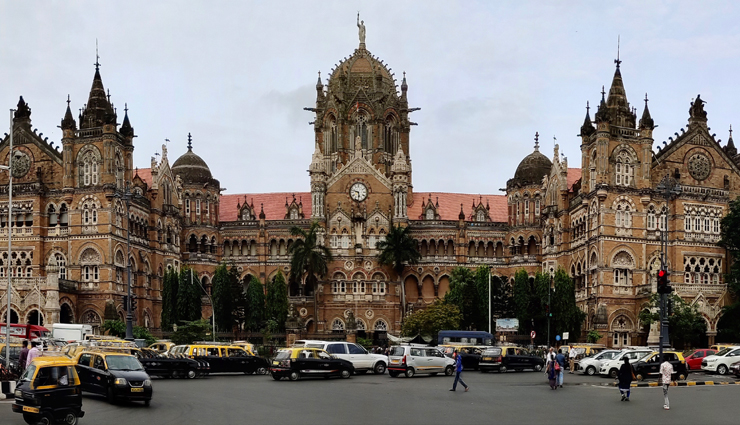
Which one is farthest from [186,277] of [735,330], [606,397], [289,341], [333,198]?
[606,397]

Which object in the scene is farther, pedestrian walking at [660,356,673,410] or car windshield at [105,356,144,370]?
car windshield at [105,356,144,370]

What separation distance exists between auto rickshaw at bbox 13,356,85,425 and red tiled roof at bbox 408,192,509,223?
249 feet

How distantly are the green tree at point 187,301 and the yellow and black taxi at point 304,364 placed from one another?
36.6 meters

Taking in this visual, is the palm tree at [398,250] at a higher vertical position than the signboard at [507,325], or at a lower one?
higher

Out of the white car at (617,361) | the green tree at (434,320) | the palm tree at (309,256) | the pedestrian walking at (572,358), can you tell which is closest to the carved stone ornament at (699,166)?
the green tree at (434,320)

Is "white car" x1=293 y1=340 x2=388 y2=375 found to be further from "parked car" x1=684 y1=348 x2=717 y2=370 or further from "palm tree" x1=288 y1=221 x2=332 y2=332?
"palm tree" x1=288 y1=221 x2=332 y2=332

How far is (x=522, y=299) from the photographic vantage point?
84.8 metres

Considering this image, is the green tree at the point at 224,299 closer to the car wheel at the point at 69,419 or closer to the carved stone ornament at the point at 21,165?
the carved stone ornament at the point at 21,165

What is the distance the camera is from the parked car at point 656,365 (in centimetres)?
4981

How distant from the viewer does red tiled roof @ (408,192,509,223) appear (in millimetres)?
106125

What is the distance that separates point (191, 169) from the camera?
344ft

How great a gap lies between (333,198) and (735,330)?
133 ft

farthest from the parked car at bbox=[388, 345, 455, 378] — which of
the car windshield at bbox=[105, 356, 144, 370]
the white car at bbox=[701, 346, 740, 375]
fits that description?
the car windshield at bbox=[105, 356, 144, 370]

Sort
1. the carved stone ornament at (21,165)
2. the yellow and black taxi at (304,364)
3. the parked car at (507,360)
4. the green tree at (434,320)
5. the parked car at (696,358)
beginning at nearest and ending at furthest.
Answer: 1. the yellow and black taxi at (304,364)
2. the parked car at (507,360)
3. the parked car at (696,358)
4. the green tree at (434,320)
5. the carved stone ornament at (21,165)
